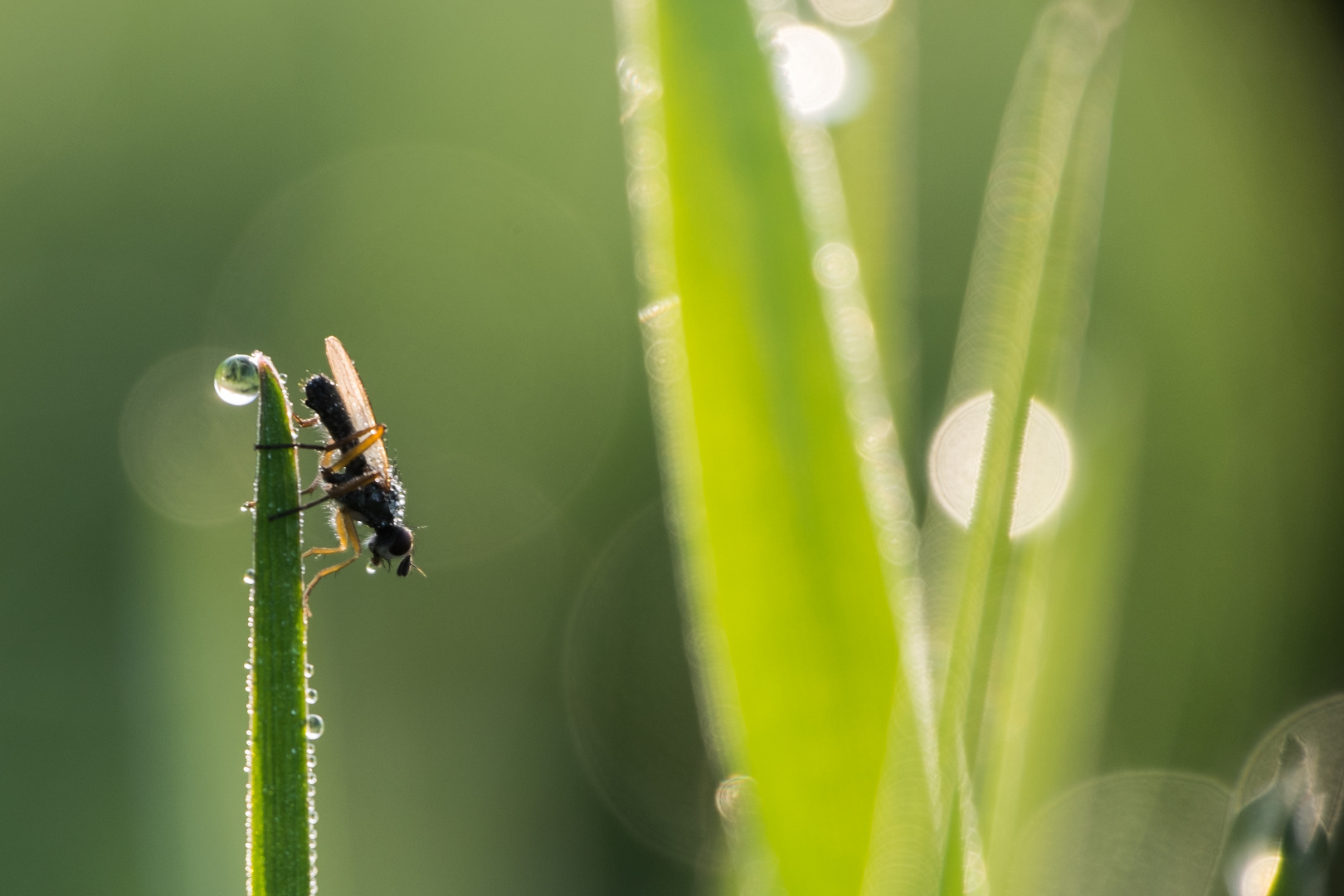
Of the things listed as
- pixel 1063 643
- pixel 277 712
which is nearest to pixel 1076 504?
pixel 1063 643

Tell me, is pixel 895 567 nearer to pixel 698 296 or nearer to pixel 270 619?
pixel 698 296

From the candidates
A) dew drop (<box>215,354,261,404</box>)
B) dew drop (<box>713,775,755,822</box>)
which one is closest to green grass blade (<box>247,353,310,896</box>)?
dew drop (<box>713,775,755,822</box>)

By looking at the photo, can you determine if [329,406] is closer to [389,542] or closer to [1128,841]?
[389,542]

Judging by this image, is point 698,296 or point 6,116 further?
point 6,116

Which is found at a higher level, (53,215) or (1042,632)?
(53,215)

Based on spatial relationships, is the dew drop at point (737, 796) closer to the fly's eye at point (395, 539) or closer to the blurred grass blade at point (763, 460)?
the blurred grass blade at point (763, 460)

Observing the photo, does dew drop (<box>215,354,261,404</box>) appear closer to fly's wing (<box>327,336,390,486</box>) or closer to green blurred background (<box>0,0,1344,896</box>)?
green blurred background (<box>0,0,1344,896</box>)

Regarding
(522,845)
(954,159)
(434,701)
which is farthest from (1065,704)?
(954,159)
